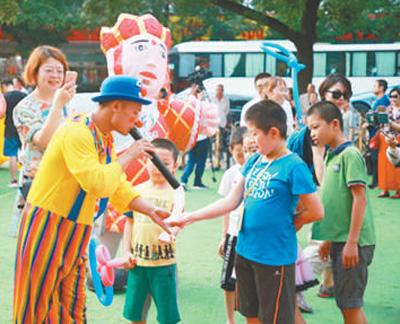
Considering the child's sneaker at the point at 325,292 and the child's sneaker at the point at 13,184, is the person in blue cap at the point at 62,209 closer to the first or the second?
the child's sneaker at the point at 325,292

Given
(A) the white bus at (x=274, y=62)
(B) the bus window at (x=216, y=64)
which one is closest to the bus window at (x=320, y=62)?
(A) the white bus at (x=274, y=62)

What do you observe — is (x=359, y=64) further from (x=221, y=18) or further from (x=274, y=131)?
(x=274, y=131)

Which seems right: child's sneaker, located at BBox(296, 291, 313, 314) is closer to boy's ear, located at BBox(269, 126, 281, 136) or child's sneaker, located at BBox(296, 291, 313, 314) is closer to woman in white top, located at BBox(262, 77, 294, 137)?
woman in white top, located at BBox(262, 77, 294, 137)

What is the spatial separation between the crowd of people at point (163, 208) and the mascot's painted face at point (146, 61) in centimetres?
69

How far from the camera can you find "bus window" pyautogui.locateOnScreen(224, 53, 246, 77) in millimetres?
24609

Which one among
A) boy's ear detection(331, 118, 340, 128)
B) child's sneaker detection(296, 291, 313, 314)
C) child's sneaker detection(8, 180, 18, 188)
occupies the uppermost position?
boy's ear detection(331, 118, 340, 128)

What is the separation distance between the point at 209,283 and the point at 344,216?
186 centimetres

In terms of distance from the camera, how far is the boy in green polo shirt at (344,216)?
3.61 meters

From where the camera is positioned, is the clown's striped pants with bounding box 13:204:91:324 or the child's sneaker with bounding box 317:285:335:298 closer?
the clown's striped pants with bounding box 13:204:91:324

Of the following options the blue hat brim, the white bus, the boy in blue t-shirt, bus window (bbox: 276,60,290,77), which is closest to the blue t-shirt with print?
the boy in blue t-shirt

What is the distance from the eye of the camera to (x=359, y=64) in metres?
23.9

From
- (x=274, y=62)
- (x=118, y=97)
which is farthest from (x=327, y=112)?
(x=274, y=62)

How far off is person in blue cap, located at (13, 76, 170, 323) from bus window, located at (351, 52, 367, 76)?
71.6ft

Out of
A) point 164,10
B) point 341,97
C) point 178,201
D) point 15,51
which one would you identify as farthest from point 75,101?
point 15,51
